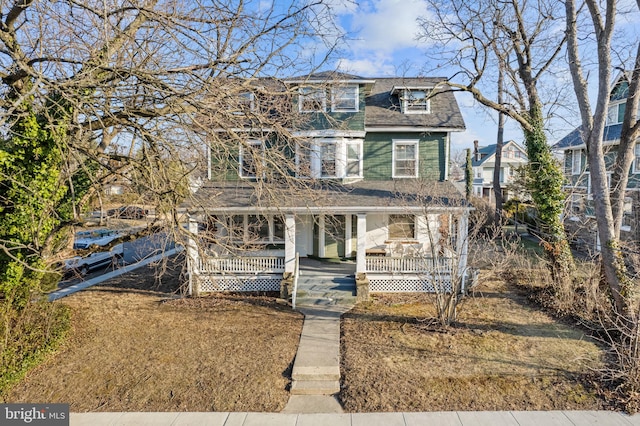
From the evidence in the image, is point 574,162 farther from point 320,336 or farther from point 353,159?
point 320,336

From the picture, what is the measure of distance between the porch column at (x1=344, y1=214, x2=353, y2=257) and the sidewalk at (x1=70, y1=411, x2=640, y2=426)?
9.47 meters

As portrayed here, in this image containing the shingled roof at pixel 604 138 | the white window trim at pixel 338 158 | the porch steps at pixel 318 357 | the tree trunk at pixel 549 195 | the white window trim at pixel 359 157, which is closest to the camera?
the porch steps at pixel 318 357

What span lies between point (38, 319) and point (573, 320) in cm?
1319

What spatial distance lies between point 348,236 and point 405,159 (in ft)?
13.2

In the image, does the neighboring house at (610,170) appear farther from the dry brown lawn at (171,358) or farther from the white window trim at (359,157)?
the dry brown lawn at (171,358)

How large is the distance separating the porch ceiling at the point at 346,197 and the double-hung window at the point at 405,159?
460mm

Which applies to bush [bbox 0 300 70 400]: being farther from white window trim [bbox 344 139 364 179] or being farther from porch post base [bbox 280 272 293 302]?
white window trim [bbox 344 139 364 179]

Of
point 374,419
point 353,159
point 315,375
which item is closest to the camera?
point 374,419

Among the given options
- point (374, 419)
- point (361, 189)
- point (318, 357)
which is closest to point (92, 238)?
point (361, 189)

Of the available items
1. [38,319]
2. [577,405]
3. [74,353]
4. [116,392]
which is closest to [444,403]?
[577,405]

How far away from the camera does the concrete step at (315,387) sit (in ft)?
20.5

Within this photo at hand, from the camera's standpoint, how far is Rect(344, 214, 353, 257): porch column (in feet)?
47.9

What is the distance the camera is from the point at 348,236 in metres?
14.8

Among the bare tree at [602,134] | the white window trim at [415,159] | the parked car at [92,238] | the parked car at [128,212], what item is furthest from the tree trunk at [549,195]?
the parked car at [92,238]
